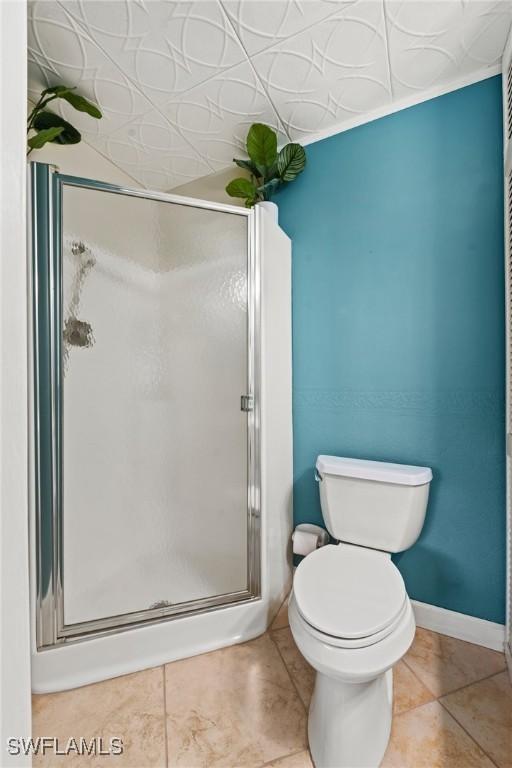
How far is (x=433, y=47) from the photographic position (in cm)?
126

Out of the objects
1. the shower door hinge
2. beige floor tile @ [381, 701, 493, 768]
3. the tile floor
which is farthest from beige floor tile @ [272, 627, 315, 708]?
the shower door hinge

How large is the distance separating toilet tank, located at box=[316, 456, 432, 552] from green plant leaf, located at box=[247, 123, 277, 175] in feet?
4.67

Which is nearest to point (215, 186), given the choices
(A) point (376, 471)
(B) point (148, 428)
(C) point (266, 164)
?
(C) point (266, 164)

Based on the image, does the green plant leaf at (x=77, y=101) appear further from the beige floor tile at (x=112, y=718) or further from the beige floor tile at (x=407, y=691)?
the beige floor tile at (x=407, y=691)

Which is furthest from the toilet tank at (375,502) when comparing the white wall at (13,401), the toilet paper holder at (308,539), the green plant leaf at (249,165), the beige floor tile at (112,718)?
the green plant leaf at (249,165)

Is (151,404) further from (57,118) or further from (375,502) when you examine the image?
(57,118)

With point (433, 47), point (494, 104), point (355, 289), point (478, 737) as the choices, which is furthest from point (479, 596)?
point (433, 47)

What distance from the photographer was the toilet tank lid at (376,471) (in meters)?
1.30

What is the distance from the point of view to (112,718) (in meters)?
1.07

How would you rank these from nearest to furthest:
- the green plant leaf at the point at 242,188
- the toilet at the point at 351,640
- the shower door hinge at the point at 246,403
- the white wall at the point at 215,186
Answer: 1. the toilet at the point at 351,640
2. the shower door hinge at the point at 246,403
3. the green plant leaf at the point at 242,188
4. the white wall at the point at 215,186

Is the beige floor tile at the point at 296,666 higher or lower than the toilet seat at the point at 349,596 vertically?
lower

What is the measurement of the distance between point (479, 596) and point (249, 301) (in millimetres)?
1506

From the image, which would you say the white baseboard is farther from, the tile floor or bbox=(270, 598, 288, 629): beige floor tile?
bbox=(270, 598, 288, 629): beige floor tile

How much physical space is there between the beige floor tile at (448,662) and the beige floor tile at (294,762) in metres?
0.50
